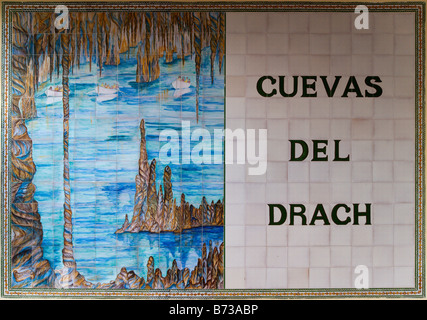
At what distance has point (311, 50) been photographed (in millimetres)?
3320

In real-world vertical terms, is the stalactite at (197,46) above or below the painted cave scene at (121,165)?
above

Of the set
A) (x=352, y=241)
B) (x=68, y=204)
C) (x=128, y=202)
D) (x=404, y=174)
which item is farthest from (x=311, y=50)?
(x=68, y=204)

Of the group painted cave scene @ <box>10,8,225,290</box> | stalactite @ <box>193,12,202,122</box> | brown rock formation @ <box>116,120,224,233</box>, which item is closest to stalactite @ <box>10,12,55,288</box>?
painted cave scene @ <box>10,8,225,290</box>

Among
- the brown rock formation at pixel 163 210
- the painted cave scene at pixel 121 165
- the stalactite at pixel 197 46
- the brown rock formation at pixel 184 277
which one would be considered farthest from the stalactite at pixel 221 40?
the brown rock formation at pixel 184 277

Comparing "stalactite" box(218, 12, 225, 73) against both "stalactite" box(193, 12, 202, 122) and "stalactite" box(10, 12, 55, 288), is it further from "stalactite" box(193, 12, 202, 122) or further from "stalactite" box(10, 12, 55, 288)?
"stalactite" box(10, 12, 55, 288)

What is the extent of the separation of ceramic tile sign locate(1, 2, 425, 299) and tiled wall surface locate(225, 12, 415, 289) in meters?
0.01

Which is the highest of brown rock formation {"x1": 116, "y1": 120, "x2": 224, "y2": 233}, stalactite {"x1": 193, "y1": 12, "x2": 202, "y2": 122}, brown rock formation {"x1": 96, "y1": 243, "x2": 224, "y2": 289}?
stalactite {"x1": 193, "y1": 12, "x2": 202, "y2": 122}

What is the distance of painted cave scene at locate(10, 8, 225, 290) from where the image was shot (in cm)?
330

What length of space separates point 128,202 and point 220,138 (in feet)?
2.98

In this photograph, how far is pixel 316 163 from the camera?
3.32 m

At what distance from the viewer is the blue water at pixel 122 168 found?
3301 millimetres

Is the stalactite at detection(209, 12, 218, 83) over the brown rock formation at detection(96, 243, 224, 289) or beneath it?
over

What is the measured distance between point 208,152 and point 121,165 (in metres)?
0.71

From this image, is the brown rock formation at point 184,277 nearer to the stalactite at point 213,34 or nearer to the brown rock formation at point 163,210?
the brown rock formation at point 163,210
